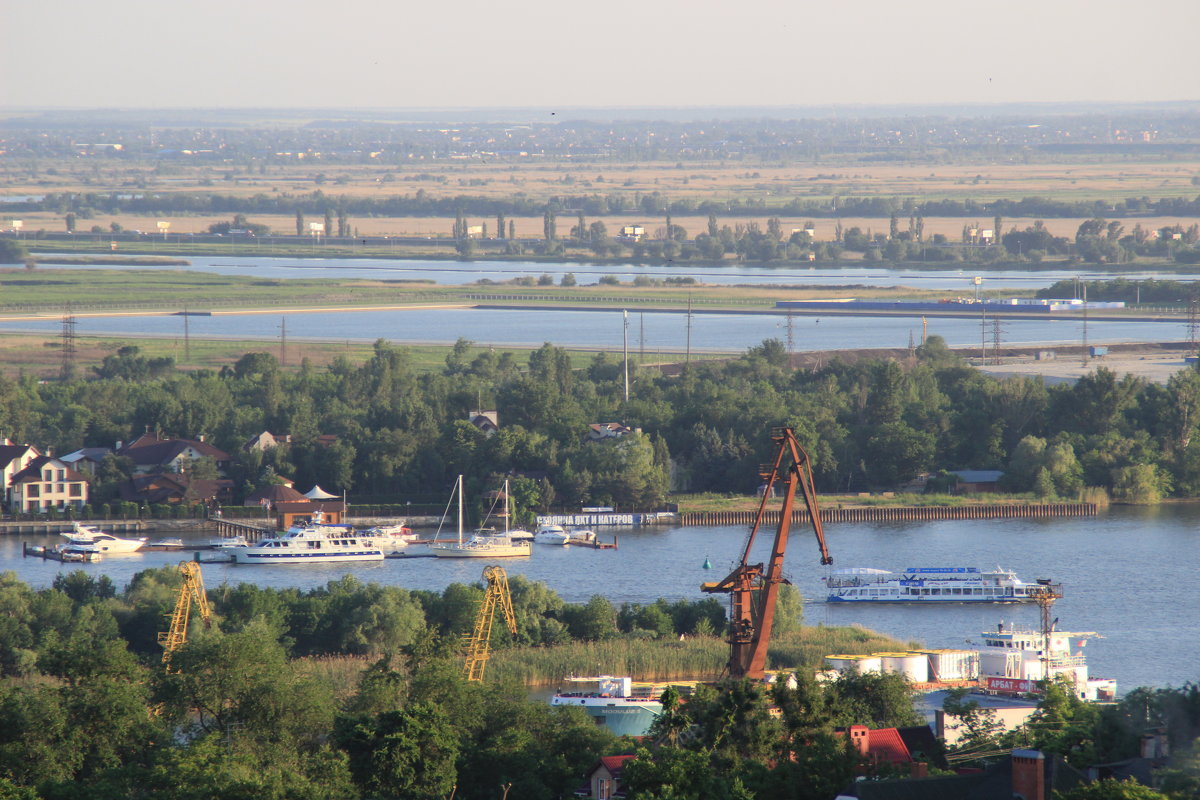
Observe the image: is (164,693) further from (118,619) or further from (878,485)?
(878,485)

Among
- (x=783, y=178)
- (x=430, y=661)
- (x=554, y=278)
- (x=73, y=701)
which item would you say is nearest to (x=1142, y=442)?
(x=430, y=661)

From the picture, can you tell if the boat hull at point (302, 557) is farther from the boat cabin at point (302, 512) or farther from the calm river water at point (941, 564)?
the boat cabin at point (302, 512)

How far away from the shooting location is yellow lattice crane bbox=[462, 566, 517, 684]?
16812 mm

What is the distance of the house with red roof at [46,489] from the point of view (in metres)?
28.0

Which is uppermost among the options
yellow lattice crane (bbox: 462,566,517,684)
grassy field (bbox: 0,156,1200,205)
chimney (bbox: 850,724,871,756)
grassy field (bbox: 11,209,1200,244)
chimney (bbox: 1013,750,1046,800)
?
grassy field (bbox: 0,156,1200,205)

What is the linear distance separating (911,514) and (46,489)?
1134cm

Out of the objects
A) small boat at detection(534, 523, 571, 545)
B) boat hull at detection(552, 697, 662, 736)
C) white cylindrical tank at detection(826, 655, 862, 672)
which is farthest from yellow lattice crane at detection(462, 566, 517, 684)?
small boat at detection(534, 523, 571, 545)

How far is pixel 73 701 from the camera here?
12906 mm

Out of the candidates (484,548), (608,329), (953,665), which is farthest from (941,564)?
(608,329)

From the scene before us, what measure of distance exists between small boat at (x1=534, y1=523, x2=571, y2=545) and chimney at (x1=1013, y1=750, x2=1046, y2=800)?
15946mm

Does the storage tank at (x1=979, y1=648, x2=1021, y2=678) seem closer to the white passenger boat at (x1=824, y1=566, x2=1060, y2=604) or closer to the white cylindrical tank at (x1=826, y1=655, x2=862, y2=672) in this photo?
the white cylindrical tank at (x1=826, y1=655, x2=862, y2=672)

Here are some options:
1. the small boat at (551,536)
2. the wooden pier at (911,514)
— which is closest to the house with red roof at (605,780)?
the small boat at (551,536)

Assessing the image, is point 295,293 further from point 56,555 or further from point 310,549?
point 56,555

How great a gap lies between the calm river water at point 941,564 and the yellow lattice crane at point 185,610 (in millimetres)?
4088
